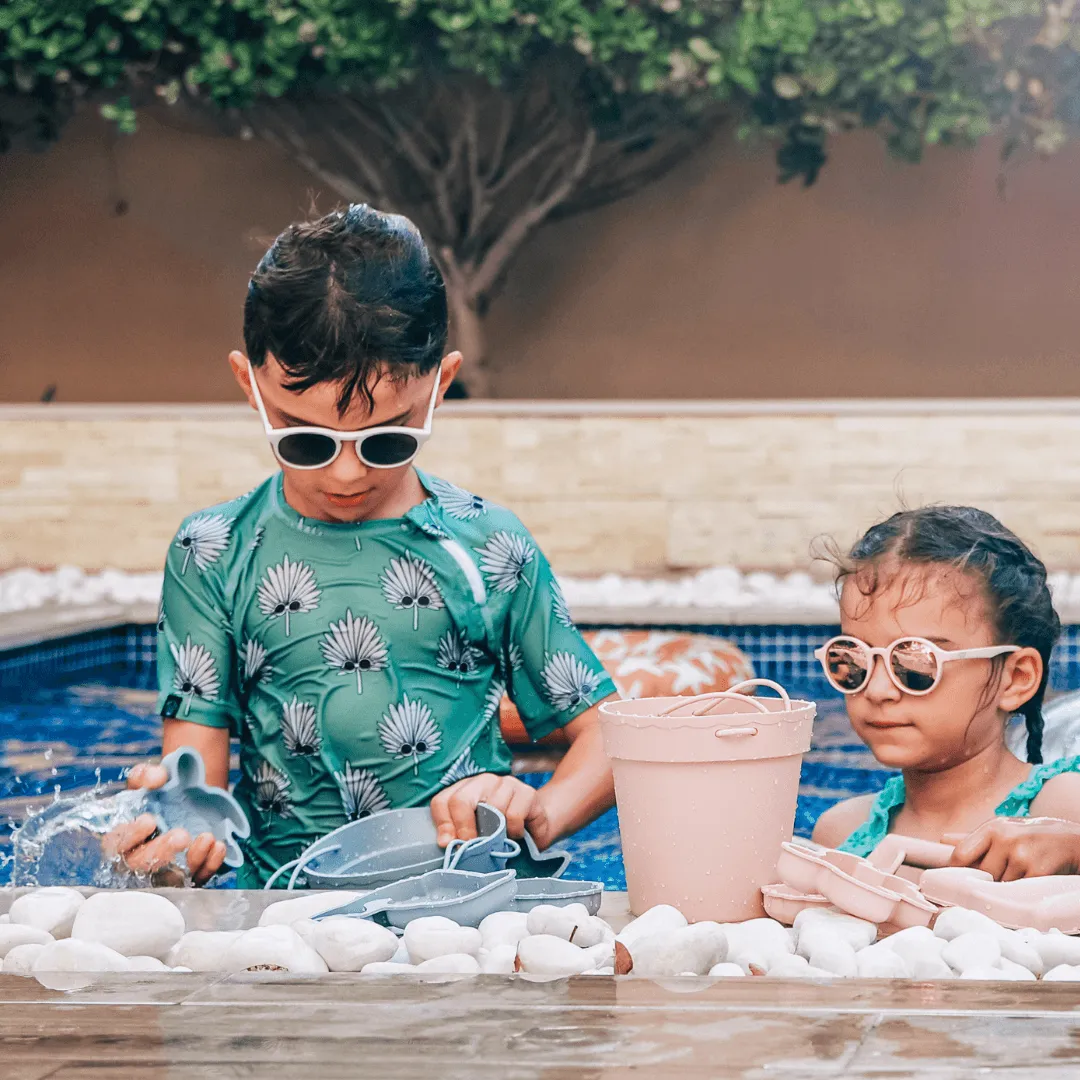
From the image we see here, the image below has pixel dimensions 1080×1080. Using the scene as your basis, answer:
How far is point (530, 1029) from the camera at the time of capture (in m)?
1.34

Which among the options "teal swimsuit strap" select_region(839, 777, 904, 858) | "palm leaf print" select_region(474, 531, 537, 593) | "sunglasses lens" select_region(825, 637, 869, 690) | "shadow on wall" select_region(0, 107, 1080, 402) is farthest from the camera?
"shadow on wall" select_region(0, 107, 1080, 402)

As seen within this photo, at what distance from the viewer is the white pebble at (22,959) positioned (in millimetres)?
1663

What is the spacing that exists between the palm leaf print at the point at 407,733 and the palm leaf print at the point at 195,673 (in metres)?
0.26

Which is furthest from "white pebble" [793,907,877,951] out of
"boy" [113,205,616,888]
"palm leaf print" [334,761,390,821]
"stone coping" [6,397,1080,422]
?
"stone coping" [6,397,1080,422]

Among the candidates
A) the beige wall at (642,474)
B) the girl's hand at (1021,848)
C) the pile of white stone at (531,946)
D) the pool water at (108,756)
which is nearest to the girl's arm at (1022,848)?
the girl's hand at (1021,848)

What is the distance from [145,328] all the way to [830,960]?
10.1 metres

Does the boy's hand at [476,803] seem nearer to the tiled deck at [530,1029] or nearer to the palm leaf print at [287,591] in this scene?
the palm leaf print at [287,591]

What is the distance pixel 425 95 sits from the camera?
1094cm

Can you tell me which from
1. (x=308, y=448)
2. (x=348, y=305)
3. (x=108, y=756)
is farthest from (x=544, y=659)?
(x=108, y=756)

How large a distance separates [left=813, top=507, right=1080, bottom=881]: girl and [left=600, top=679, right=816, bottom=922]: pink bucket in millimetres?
390

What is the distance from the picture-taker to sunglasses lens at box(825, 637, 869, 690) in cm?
226

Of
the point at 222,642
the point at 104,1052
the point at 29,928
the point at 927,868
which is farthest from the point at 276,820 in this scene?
the point at 104,1052

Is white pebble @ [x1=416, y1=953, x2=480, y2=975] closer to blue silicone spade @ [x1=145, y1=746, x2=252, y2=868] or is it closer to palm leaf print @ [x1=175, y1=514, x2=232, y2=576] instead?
blue silicone spade @ [x1=145, y1=746, x2=252, y2=868]

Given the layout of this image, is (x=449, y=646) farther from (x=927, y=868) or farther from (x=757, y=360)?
(x=757, y=360)
